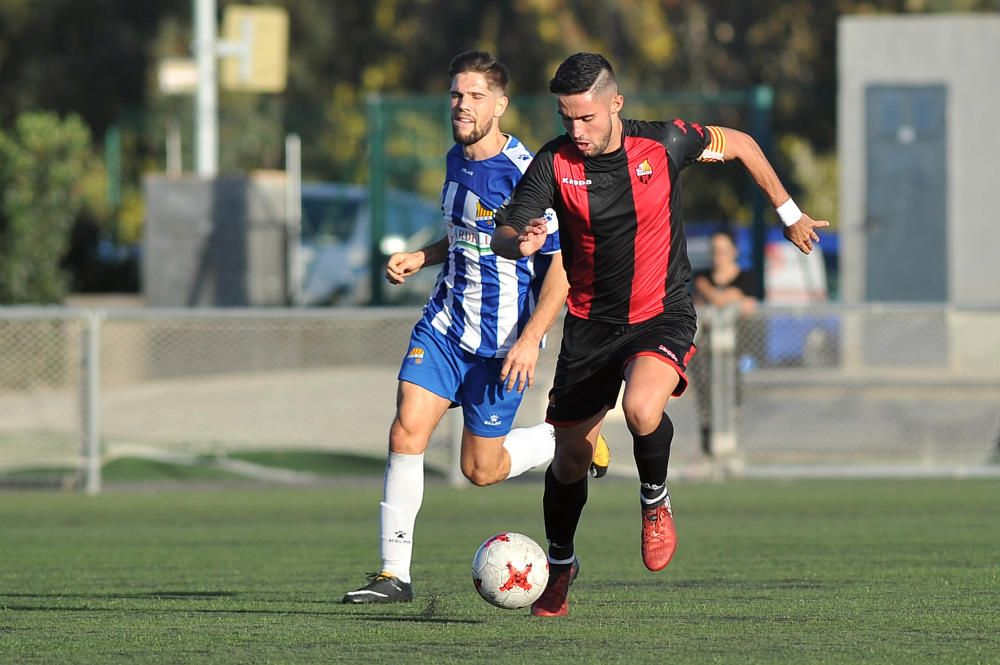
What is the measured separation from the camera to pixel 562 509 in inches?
285

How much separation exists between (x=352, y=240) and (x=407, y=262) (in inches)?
555

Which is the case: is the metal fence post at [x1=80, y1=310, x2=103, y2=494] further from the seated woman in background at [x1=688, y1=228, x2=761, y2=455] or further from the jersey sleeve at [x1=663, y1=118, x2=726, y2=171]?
the jersey sleeve at [x1=663, y1=118, x2=726, y2=171]

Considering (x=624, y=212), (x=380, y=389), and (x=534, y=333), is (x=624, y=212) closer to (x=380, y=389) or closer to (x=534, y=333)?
(x=534, y=333)

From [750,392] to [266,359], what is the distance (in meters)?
4.38

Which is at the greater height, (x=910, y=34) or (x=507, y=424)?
(x=910, y=34)

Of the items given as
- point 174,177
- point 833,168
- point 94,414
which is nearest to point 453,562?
point 94,414

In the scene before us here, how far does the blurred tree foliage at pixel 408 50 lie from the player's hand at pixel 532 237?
1150 inches

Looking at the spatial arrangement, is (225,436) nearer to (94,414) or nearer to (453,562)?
(94,414)

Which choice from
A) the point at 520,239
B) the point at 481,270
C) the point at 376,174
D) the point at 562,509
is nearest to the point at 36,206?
the point at 376,174

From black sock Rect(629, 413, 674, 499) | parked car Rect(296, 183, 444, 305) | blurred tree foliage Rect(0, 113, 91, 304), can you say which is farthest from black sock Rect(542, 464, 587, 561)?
blurred tree foliage Rect(0, 113, 91, 304)

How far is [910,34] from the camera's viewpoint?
20344 mm

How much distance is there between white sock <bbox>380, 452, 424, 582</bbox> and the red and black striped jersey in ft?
3.66

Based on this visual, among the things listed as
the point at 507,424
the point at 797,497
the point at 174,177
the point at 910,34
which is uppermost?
the point at 910,34

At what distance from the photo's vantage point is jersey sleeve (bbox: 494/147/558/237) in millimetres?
6680
